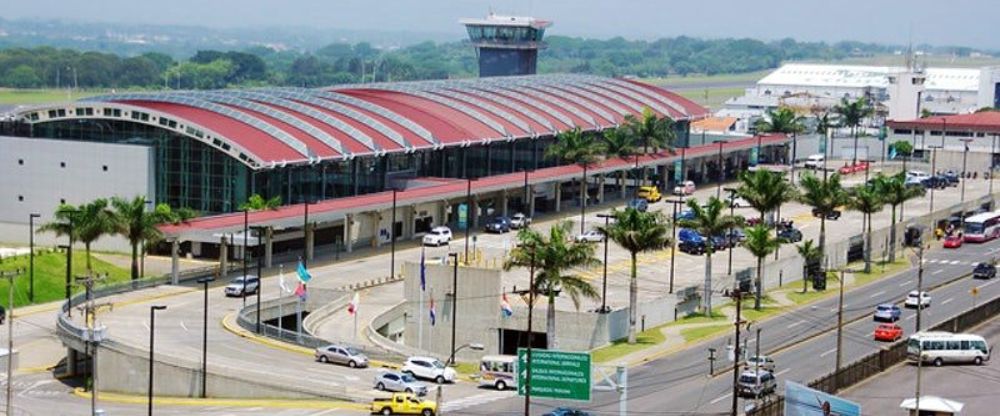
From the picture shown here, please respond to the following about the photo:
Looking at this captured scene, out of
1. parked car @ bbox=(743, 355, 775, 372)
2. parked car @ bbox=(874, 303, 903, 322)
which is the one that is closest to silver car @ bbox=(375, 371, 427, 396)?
parked car @ bbox=(743, 355, 775, 372)

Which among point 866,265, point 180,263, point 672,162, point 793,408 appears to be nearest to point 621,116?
point 672,162

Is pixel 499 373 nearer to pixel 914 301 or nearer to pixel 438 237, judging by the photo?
pixel 914 301

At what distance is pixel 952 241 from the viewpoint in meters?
130

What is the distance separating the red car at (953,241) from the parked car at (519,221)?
32.4 meters

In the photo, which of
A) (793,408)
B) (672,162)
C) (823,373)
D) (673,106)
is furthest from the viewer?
(673,106)

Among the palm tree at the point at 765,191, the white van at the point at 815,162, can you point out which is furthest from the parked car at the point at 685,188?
the palm tree at the point at 765,191

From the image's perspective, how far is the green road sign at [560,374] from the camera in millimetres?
61781

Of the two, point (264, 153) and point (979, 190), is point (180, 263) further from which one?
point (979, 190)

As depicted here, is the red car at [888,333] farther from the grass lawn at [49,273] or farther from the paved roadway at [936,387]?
the grass lawn at [49,273]

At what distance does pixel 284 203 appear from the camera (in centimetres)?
12281

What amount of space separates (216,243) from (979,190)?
8652 centimetres

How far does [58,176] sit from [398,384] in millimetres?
59710

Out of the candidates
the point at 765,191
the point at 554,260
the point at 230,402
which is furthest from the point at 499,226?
the point at 230,402

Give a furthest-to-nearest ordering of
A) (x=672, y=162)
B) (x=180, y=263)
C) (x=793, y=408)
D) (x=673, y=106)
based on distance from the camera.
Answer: (x=673, y=106), (x=672, y=162), (x=180, y=263), (x=793, y=408)
